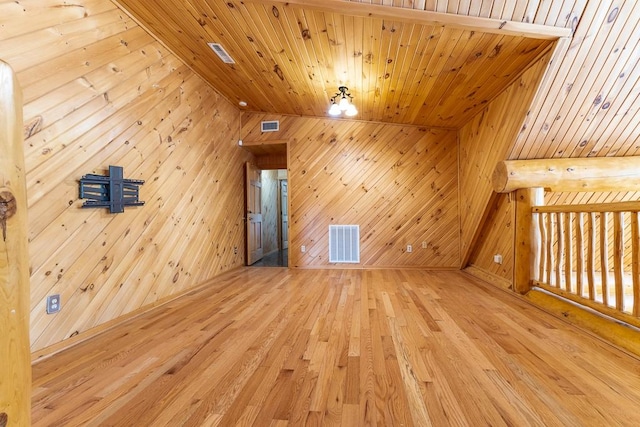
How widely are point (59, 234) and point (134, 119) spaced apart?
3.85ft

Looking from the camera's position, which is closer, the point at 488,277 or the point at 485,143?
the point at 485,143

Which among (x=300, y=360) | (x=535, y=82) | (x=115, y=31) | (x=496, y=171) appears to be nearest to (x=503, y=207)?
(x=496, y=171)

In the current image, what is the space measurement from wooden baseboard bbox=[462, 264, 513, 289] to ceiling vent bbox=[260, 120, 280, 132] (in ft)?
12.4

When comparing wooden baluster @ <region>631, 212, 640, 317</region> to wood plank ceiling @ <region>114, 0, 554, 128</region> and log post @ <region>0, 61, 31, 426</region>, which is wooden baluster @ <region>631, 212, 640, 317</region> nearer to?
wood plank ceiling @ <region>114, 0, 554, 128</region>

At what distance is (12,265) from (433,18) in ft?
8.85

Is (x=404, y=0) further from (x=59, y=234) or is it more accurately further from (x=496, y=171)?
(x=59, y=234)

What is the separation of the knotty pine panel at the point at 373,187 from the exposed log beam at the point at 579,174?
1.69m

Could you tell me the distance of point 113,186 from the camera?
2426 millimetres

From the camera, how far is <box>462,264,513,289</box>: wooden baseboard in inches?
137

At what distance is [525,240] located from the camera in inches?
126

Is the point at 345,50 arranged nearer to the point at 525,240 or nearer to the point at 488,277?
the point at 525,240

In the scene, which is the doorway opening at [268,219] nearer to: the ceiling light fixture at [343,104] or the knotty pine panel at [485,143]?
the ceiling light fixture at [343,104]

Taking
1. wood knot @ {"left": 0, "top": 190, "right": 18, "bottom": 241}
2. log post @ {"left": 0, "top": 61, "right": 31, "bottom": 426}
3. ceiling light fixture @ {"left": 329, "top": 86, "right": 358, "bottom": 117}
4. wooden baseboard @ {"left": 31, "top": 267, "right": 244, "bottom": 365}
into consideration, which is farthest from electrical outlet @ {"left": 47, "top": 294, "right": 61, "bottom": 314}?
ceiling light fixture @ {"left": 329, "top": 86, "right": 358, "bottom": 117}

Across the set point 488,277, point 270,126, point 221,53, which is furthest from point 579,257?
point 270,126
